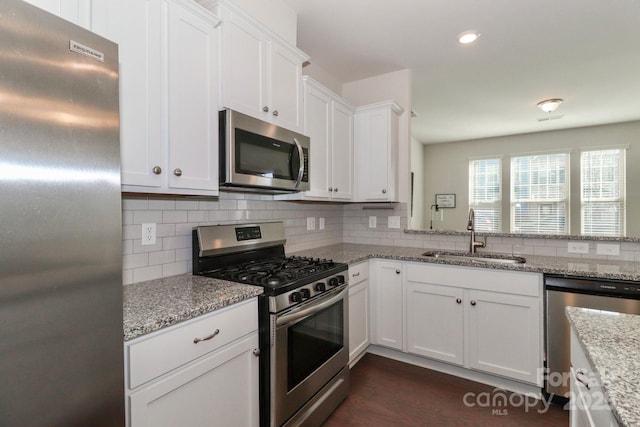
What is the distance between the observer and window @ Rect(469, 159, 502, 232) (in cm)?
625

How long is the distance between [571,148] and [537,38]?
4.05 metres

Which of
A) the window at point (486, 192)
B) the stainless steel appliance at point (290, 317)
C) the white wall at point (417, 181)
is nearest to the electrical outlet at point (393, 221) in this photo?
the stainless steel appliance at point (290, 317)

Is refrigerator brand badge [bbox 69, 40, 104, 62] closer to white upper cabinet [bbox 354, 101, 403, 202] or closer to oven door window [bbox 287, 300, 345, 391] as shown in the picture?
oven door window [bbox 287, 300, 345, 391]

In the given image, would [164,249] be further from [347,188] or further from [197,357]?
[347,188]

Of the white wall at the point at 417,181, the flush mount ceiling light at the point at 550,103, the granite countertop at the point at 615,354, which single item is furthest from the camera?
the white wall at the point at 417,181

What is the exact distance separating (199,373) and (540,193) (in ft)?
21.5

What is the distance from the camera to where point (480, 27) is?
2.41m

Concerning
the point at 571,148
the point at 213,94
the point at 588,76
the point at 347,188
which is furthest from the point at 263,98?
the point at 571,148

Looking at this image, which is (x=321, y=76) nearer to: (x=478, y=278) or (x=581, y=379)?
(x=478, y=278)

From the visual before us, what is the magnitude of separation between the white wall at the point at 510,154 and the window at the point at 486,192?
0.10 m

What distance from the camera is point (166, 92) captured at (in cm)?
138

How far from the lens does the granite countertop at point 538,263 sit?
6.35ft

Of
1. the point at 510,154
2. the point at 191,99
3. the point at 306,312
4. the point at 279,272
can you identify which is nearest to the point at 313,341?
the point at 306,312

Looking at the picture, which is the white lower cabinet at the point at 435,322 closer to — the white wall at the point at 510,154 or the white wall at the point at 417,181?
the white wall at the point at 417,181
